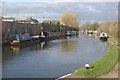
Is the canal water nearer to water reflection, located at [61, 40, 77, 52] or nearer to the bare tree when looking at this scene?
water reflection, located at [61, 40, 77, 52]

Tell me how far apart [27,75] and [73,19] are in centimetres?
10717

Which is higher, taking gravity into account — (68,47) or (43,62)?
(68,47)

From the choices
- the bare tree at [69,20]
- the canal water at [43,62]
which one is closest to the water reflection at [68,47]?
the canal water at [43,62]

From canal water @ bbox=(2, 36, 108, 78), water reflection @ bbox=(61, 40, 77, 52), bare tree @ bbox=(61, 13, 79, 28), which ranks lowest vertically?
canal water @ bbox=(2, 36, 108, 78)

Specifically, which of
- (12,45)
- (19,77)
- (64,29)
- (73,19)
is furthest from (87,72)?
(73,19)

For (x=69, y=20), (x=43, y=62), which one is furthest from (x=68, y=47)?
(x=69, y=20)

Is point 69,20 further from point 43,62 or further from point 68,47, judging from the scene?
point 43,62

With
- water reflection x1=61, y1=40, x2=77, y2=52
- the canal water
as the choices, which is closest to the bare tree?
water reflection x1=61, y1=40, x2=77, y2=52

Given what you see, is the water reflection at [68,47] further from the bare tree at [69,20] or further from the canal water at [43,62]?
the bare tree at [69,20]

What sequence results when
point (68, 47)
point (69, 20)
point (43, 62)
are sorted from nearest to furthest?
point (43, 62), point (68, 47), point (69, 20)

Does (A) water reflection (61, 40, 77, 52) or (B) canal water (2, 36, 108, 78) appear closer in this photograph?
(B) canal water (2, 36, 108, 78)

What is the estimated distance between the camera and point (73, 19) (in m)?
122

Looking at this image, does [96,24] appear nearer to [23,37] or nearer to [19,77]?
[23,37]

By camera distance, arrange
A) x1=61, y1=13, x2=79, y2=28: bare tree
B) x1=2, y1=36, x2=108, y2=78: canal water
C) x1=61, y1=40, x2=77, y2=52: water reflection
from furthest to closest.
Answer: x1=61, y1=13, x2=79, y2=28: bare tree < x1=61, y1=40, x2=77, y2=52: water reflection < x1=2, y1=36, x2=108, y2=78: canal water
